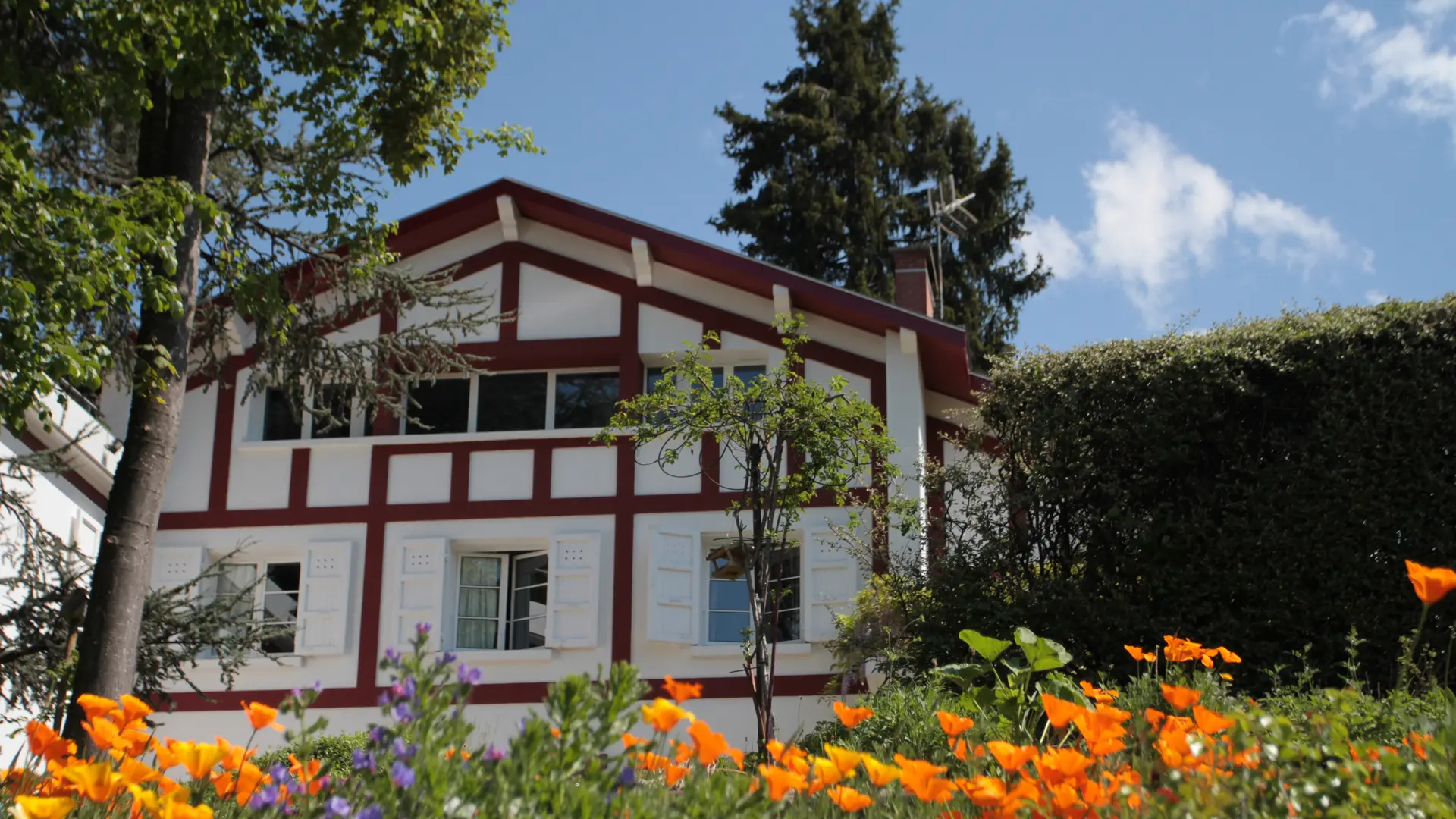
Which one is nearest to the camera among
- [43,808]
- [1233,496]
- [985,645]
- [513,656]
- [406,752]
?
[406,752]

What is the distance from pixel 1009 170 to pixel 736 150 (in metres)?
5.76

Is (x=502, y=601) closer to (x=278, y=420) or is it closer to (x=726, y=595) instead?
(x=726, y=595)

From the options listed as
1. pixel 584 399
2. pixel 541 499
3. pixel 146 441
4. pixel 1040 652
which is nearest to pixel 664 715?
pixel 1040 652

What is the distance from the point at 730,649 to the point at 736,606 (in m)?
0.68

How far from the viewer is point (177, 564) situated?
46.2 ft

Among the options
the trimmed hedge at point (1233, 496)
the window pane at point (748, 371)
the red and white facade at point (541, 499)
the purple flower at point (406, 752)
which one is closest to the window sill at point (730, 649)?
the red and white facade at point (541, 499)

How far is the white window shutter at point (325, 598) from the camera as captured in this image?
44.8 feet

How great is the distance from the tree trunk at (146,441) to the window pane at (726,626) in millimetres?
6409

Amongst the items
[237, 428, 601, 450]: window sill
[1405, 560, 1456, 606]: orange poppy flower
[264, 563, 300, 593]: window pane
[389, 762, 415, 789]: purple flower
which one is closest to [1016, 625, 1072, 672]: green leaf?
[1405, 560, 1456, 606]: orange poppy flower

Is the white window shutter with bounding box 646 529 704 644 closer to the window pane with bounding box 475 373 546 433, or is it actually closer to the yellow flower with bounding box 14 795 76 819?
the window pane with bounding box 475 373 546 433

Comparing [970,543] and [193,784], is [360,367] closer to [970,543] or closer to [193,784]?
[970,543]

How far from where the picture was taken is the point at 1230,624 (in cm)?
835

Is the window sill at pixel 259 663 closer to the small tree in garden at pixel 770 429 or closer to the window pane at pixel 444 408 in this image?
the window pane at pixel 444 408

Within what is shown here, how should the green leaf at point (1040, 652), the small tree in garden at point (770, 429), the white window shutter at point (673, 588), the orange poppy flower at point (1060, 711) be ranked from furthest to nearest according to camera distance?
the white window shutter at point (673, 588), the small tree in garden at point (770, 429), the green leaf at point (1040, 652), the orange poppy flower at point (1060, 711)
